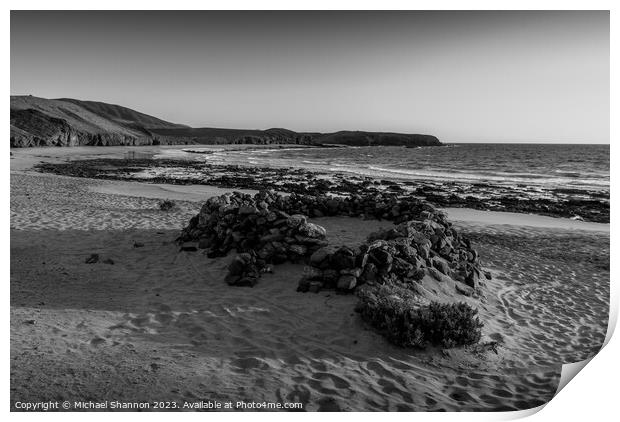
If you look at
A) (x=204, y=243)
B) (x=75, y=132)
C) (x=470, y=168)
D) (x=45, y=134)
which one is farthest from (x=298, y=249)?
(x=75, y=132)

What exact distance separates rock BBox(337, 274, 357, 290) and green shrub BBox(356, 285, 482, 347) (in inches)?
34.0

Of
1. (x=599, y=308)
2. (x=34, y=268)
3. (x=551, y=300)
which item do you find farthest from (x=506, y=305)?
(x=34, y=268)

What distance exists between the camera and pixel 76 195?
19.8 m

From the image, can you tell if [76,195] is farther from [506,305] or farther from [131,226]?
[506,305]

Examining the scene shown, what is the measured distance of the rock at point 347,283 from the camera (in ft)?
25.3

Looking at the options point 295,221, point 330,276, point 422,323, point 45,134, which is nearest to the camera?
point 422,323

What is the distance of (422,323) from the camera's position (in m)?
6.35

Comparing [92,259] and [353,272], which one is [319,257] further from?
[92,259]

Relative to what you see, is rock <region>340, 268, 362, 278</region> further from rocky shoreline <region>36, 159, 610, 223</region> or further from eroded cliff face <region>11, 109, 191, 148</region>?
eroded cliff face <region>11, 109, 191, 148</region>

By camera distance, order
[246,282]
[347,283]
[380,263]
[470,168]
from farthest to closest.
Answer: [470,168], [246,282], [380,263], [347,283]

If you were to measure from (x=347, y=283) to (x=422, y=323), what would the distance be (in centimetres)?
175

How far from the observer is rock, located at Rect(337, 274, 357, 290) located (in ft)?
25.3

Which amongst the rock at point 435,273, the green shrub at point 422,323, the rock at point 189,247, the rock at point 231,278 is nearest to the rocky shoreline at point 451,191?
the rock at point 189,247

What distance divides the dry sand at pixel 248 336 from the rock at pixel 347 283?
0.27 metres
